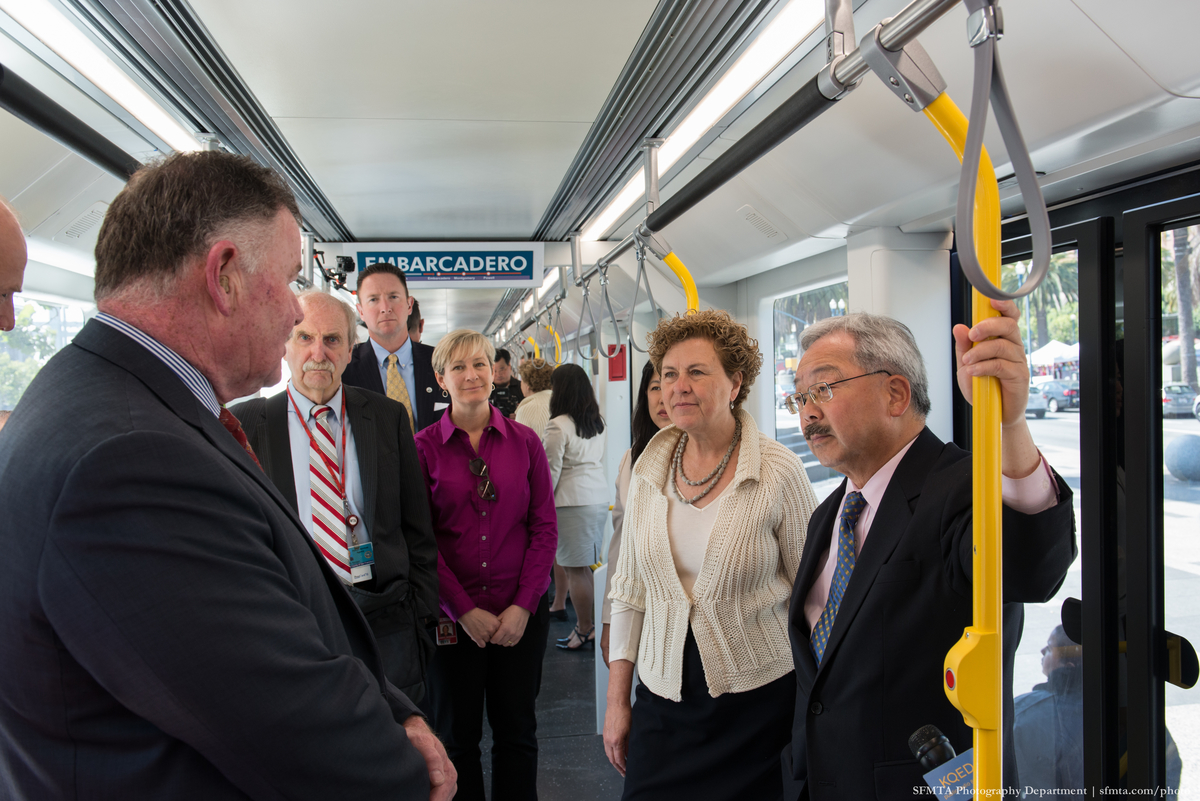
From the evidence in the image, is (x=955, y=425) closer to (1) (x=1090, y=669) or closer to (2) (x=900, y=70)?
(1) (x=1090, y=669)

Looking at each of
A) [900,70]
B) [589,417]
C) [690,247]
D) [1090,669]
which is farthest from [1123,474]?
[589,417]

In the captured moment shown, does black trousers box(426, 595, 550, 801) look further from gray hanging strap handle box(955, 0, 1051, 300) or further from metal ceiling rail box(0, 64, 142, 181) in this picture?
gray hanging strap handle box(955, 0, 1051, 300)

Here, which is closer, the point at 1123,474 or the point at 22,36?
the point at 1123,474

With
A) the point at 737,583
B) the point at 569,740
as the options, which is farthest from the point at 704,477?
the point at 569,740

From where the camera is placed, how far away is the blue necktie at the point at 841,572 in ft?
5.39

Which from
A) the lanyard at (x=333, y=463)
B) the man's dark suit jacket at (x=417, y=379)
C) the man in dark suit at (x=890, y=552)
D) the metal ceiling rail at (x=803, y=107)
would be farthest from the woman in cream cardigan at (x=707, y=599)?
the man's dark suit jacket at (x=417, y=379)

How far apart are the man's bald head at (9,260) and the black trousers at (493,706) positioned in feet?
6.07

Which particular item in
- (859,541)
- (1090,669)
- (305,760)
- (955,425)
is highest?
(955,425)

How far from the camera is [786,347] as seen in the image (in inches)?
181

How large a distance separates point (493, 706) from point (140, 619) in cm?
221

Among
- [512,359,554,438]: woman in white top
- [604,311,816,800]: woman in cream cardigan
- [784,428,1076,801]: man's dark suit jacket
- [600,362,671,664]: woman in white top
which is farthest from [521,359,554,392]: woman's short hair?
[784,428,1076,801]: man's dark suit jacket

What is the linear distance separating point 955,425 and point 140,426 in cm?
281

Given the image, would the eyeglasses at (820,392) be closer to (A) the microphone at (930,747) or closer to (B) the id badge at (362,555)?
(A) the microphone at (930,747)

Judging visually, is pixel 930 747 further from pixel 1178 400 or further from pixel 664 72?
pixel 664 72
